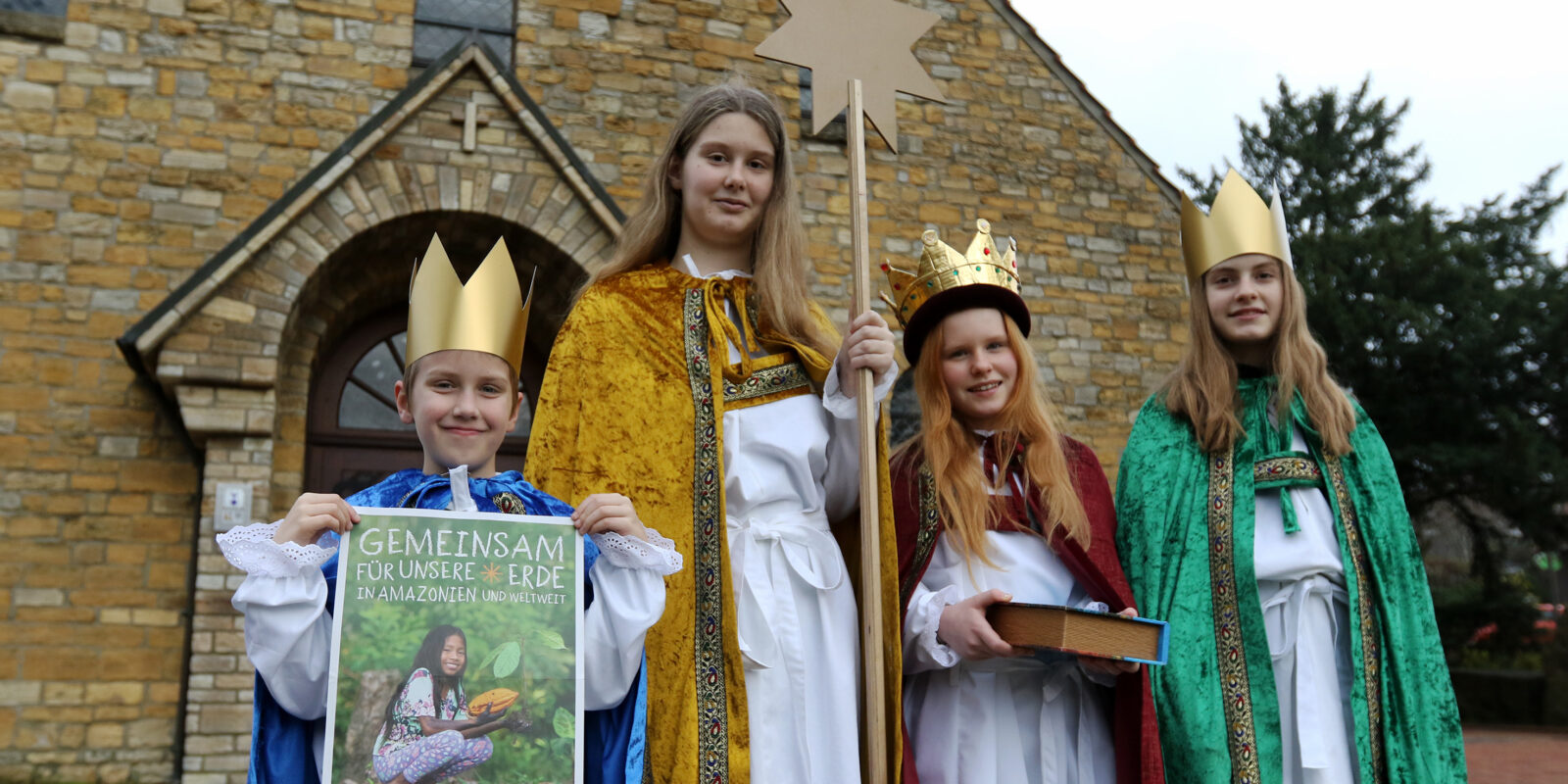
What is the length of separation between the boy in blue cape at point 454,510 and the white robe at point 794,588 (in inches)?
12.6

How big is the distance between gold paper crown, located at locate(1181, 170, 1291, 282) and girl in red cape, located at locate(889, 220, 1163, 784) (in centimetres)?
54

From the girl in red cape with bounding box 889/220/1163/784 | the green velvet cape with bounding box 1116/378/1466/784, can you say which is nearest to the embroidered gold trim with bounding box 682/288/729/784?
the girl in red cape with bounding box 889/220/1163/784

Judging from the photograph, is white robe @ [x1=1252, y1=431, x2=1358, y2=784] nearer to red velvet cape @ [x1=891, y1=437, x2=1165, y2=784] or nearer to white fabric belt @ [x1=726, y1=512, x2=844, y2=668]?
red velvet cape @ [x1=891, y1=437, x2=1165, y2=784]

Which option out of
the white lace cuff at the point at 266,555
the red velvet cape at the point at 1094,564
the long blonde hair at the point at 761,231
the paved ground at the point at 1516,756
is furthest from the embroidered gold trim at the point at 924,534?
the paved ground at the point at 1516,756

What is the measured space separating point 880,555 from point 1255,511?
38.6 inches

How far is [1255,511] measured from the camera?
2.77 meters

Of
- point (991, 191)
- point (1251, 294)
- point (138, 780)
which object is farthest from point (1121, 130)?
point (138, 780)

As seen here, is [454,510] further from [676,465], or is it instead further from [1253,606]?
[1253,606]

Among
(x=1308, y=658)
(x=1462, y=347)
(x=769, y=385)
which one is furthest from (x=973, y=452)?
(x=1462, y=347)

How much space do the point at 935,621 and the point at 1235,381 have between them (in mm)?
1065

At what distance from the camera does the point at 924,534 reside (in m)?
2.61

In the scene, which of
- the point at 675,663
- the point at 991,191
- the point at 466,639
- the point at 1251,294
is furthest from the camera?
the point at 991,191

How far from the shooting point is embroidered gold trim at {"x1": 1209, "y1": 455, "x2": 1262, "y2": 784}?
2596mm

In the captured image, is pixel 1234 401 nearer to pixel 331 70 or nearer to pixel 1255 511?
pixel 1255 511
